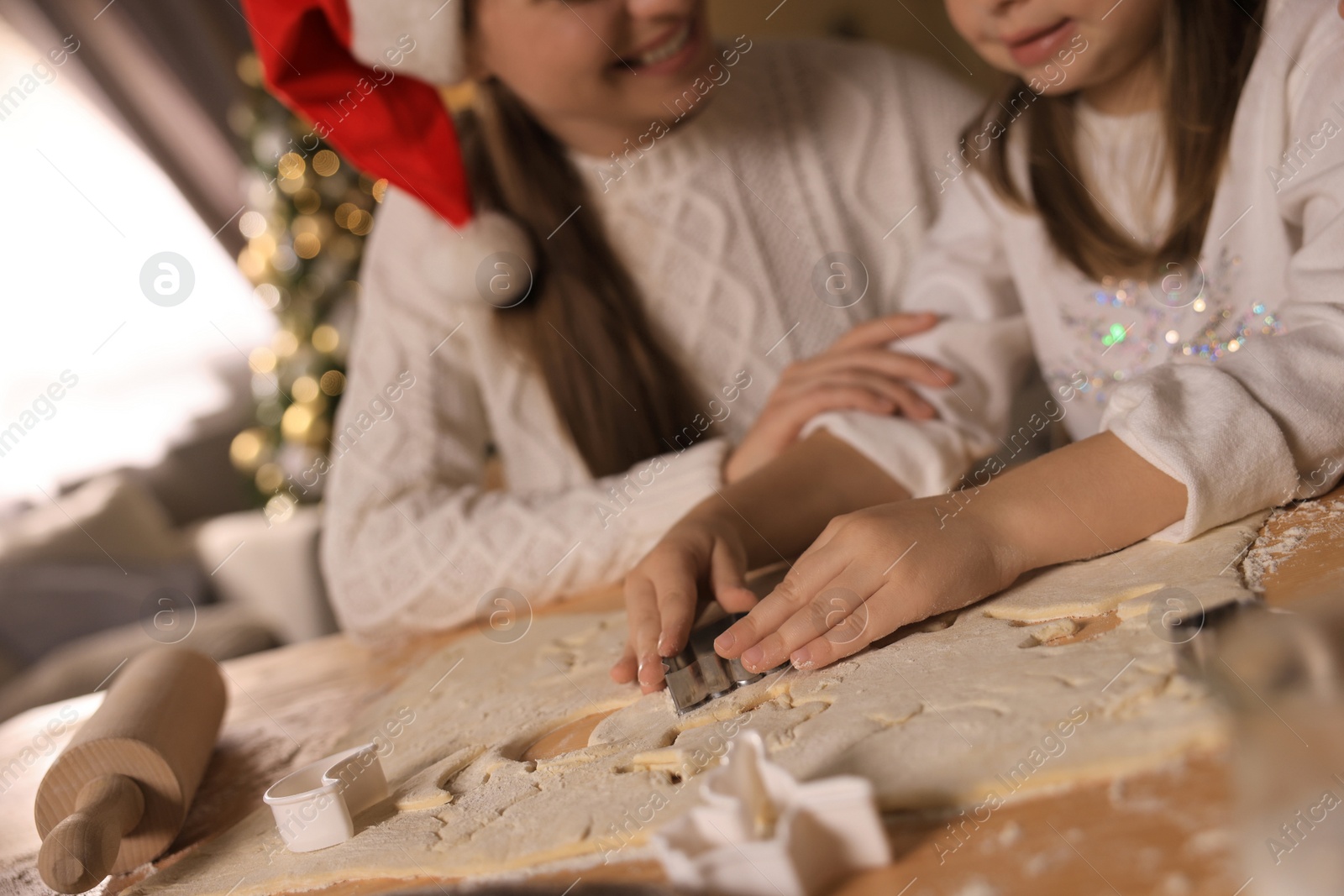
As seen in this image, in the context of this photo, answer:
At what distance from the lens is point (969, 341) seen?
125cm

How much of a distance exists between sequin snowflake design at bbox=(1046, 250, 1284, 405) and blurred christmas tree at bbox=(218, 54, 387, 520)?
243cm

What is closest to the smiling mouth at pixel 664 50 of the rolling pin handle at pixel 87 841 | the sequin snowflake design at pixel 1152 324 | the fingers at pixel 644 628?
the sequin snowflake design at pixel 1152 324

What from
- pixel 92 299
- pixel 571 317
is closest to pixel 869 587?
pixel 571 317

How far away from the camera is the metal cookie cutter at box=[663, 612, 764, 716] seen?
0.80 meters

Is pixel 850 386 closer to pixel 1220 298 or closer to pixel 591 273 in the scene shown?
pixel 1220 298

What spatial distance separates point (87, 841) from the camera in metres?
0.77

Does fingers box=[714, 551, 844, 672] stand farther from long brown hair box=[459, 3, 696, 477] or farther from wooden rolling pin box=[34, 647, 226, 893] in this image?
long brown hair box=[459, 3, 696, 477]

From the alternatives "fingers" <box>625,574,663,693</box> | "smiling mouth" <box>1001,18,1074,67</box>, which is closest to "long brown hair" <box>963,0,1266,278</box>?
"smiling mouth" <box>1001,18,1074,67</box>

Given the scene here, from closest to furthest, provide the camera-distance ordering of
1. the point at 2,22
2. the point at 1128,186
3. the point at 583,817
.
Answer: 1. the point at 583,817
2. the point at 1128,186
3. the point at 2,22

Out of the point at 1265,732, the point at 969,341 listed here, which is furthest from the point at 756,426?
the point at 1265,732

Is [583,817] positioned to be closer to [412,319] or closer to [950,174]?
[412,319]

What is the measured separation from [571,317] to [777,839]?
3.55 feet

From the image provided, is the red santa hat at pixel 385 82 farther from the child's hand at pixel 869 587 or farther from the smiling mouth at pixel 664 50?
the child's hand at pixel 869 587

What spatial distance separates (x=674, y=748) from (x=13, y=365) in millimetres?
3746
